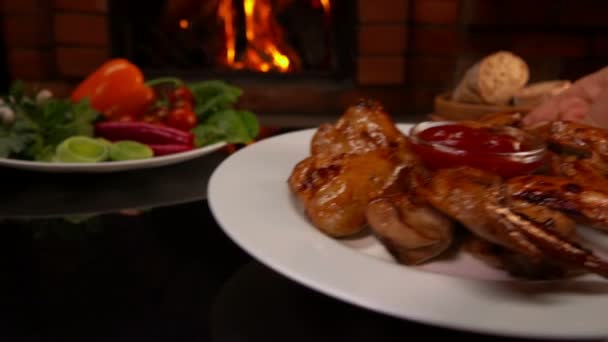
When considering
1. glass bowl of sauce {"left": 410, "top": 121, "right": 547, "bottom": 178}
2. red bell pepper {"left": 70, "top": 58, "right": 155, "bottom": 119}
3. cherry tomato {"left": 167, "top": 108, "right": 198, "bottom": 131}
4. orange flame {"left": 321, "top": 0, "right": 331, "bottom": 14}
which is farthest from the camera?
orange flame {"left": 321, "top": 0, "right": 331, "bottom": 14}

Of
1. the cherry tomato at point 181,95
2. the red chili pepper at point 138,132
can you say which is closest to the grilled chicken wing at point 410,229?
the red chili pepper at point 138,132

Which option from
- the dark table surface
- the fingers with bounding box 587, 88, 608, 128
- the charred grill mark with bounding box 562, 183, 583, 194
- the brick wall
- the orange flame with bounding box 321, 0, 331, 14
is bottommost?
the dark table surface

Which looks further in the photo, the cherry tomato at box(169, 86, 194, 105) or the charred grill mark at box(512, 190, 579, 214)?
the cherry tomato at box(169, 86, 194, 105)

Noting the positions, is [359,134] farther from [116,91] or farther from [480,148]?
[116,91]

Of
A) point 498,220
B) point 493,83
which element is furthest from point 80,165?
point 493,83

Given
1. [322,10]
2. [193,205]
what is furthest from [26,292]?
[322,10]

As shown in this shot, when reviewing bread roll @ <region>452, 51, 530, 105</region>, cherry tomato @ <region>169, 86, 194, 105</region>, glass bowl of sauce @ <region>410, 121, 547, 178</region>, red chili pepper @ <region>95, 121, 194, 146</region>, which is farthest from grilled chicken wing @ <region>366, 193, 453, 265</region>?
bread roll @ <region>452, 51, 530, 105</region>

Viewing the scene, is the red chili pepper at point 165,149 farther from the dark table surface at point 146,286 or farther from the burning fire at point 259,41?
the burning fire at point 259,41

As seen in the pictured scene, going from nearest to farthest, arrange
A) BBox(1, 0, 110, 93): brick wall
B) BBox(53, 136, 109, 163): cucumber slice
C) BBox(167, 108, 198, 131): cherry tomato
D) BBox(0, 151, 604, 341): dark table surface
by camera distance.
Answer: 1. BBox(0, 151, 604, 341): dark table surface
2. BBox(53, 136, 109, 163): cucumber slice
3. BBox(167, 108, 198, 131): cherry tomato
4. BBox(1, 0, 110, 93): brick wall

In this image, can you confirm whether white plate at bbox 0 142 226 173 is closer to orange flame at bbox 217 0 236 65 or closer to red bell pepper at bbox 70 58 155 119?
red bell pepper at bbox 70 58 155 119
